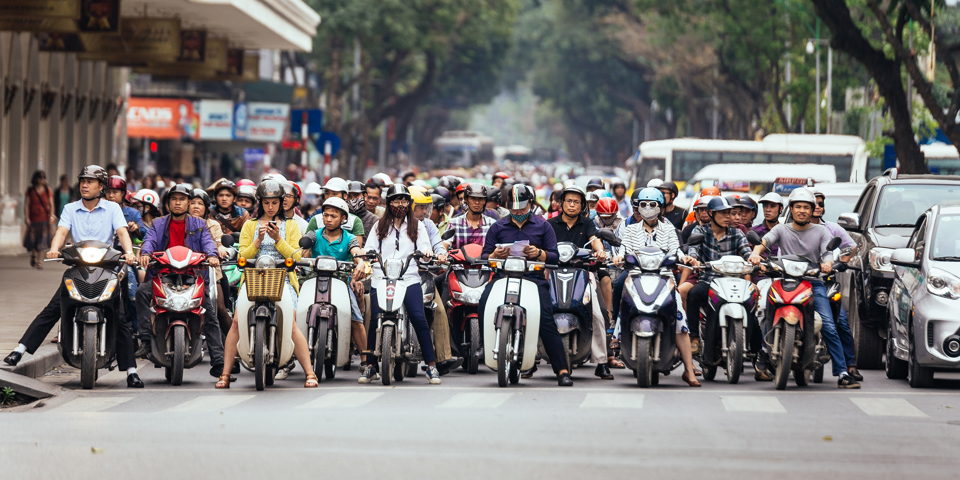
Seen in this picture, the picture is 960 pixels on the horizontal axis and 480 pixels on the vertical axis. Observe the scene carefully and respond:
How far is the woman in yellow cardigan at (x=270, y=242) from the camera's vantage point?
11172 mm

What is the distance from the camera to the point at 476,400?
10.5 metres

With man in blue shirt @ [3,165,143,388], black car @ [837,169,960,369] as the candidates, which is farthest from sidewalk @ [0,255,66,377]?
black car @ [837,169,960,369]

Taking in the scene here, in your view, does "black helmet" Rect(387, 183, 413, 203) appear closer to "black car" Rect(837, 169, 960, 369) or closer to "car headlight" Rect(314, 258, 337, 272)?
"car headlight" Rect(314, 258, 337, 272)

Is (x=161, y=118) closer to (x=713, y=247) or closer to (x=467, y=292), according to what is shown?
(x=467, y=292)

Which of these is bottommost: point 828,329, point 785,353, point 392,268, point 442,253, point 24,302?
point 24,302

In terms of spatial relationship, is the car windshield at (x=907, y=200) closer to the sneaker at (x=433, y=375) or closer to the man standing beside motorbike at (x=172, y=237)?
the sneaker at (x=433, y=375)

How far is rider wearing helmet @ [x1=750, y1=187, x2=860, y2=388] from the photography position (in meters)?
11.7

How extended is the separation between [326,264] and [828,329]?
397cm

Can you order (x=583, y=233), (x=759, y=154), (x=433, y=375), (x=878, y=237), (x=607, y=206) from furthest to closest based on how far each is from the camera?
(x=759, y=154), (x=607, y=206), (x=878, y=237), (x=583, y=233), (x=433, y=375)

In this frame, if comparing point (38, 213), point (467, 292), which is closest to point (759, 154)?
point (38, 213)

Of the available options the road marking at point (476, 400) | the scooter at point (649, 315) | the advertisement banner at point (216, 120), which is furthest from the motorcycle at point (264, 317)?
the advertisement banner at point (216, 120)

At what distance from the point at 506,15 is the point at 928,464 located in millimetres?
50385

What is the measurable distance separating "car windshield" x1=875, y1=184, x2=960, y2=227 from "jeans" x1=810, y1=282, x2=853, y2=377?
7.85ft

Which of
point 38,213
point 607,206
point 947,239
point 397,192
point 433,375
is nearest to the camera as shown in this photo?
point 397,192
